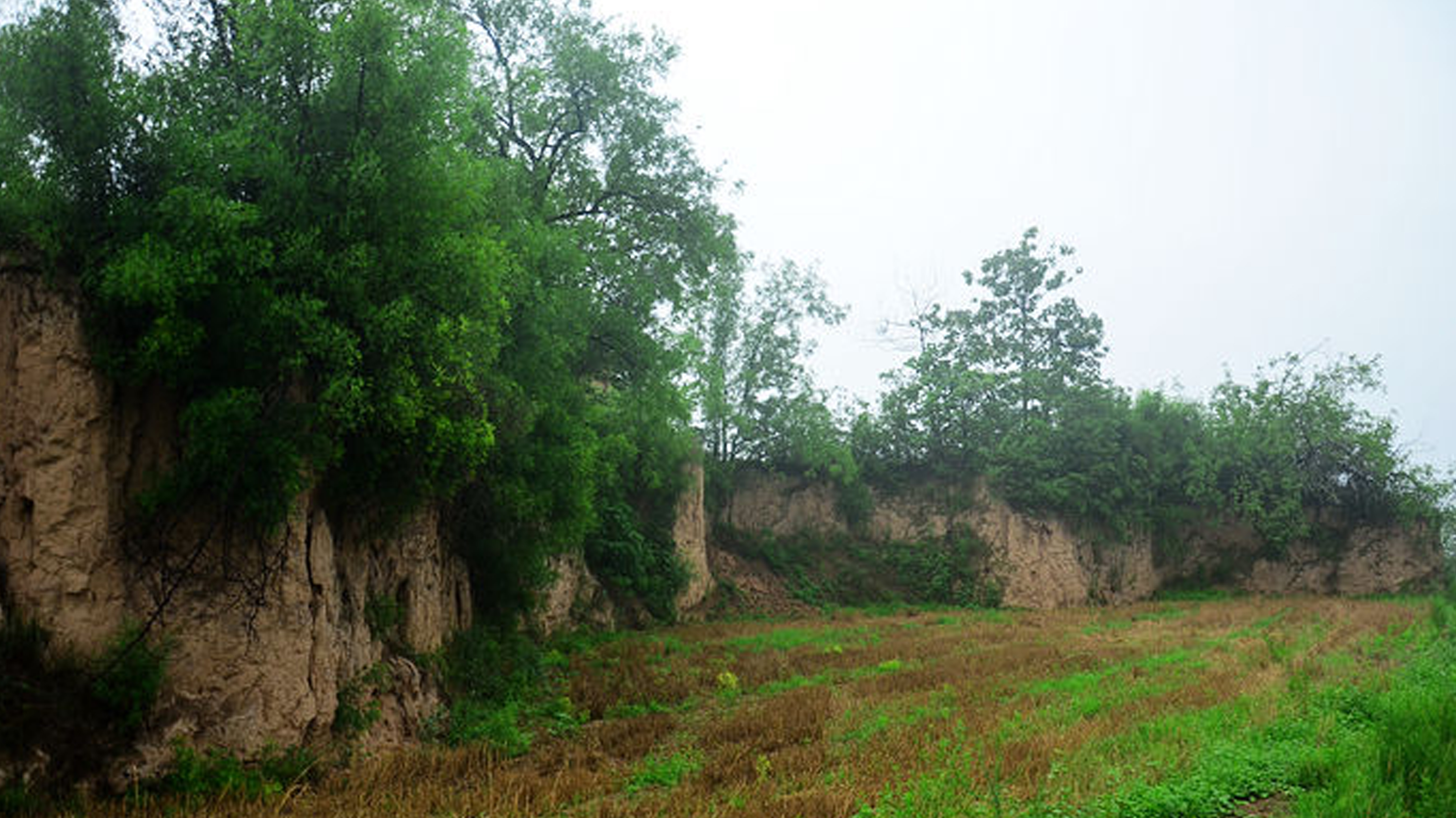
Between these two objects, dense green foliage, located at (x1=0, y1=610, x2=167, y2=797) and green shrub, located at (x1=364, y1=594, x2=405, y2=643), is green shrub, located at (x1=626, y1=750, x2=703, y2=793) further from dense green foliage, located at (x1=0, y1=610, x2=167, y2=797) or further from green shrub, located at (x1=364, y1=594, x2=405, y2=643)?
dense green foliage, located at (x1=0, y1=610, x2=167, y2=797)

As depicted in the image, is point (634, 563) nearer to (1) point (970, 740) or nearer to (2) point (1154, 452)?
(1) point (970, 740)

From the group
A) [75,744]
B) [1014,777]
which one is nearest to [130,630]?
[75,744]

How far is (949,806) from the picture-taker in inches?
274

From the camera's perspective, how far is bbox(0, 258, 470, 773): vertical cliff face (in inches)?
319

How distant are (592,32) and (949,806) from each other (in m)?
17.5

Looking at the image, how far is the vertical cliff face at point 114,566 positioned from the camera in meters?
8.09

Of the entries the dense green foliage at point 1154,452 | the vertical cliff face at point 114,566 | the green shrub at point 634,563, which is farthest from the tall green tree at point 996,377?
the vertical cliff face at point 114,566

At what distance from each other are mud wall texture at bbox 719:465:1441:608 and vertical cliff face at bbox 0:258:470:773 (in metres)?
26.6

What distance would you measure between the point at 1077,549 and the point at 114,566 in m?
36.0

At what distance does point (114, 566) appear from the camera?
8391 mm

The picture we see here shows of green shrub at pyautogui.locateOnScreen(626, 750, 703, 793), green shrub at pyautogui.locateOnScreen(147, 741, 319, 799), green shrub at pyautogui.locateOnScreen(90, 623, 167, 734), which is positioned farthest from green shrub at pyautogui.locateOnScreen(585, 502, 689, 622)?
green shrub at pyautogui.locateOnScreen(90, 623, 167, 734)

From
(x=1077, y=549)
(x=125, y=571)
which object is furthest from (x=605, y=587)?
(x=1077, y=549)

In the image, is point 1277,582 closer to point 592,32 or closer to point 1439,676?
point 1439,676

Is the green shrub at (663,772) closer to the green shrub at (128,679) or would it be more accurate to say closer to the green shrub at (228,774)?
the green shrub at (228,774)
